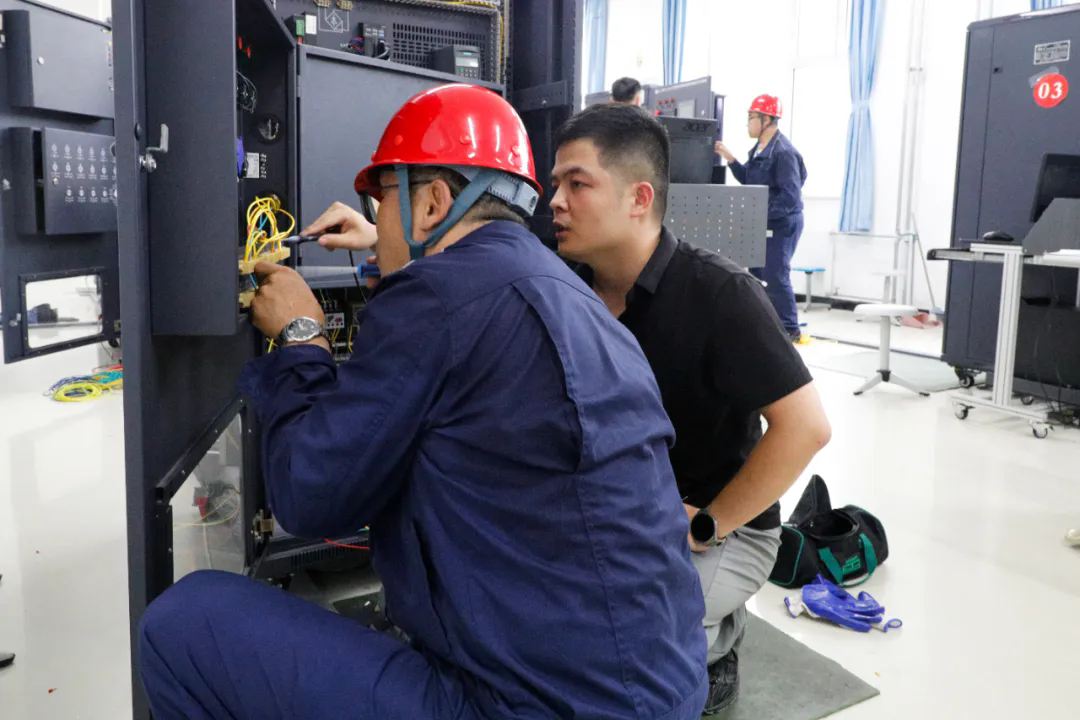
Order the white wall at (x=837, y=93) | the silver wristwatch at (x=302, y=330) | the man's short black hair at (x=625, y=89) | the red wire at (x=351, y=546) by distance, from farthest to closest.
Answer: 1. the white wall at (x=837, y=93)
2. the man's short black hair at (x=625, y=89)
3. the red wire at (x=351, y=546)
4. the silver wristwatch at (x=302, y=330)

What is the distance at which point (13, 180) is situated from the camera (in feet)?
5.63

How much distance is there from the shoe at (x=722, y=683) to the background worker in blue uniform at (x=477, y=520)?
77 centimetres

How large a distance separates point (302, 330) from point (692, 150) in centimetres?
280

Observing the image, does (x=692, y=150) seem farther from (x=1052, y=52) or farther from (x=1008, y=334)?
(x=1052, y=52)

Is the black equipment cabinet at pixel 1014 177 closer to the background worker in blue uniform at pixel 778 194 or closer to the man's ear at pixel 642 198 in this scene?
the background worker in blue uniform at pixel 778 194

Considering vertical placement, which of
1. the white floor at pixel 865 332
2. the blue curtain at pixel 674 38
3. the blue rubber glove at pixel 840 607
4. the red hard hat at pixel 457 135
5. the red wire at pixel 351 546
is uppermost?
the blue curtain at pixel 674 38

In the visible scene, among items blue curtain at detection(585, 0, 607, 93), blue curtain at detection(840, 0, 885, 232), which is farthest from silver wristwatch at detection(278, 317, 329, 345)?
blue curtain at detection(585, 0, 607, 93)

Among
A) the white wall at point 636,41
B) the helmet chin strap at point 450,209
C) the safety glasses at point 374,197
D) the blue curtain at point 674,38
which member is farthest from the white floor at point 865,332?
the helmet chin strap at point 450,209

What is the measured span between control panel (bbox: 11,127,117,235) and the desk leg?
376cm

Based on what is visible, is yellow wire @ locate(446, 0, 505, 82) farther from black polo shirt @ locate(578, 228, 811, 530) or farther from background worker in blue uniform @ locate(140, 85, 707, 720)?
background worker in blue uniform @ locate(140, 85, 707, 720)

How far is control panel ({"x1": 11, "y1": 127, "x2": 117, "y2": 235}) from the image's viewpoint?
1725 mm

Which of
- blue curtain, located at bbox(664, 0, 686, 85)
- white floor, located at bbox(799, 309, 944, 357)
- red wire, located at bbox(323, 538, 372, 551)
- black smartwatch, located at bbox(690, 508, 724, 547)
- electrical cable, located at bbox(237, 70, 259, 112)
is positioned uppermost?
blue curtain, located at bbox(664, 0, 686, 85)

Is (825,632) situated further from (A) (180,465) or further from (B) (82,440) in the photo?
(B) (82,440)

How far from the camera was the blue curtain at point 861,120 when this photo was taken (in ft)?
23.6
